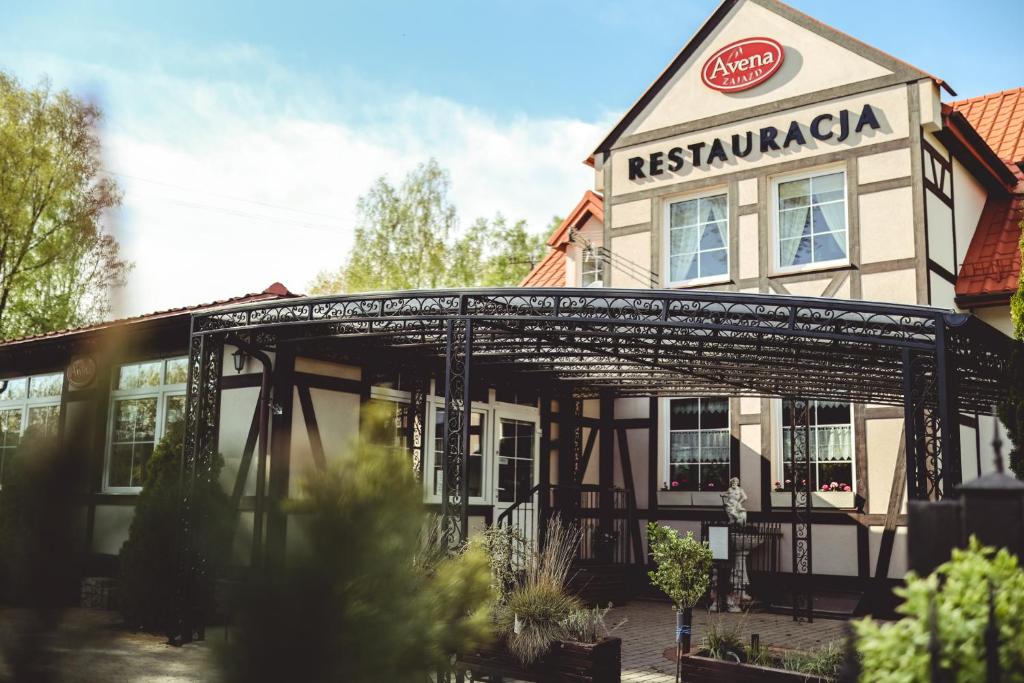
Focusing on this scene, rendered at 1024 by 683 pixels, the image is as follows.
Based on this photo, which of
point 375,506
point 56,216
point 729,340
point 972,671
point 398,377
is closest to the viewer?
point 56,216

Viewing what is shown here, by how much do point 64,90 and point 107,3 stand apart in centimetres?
22

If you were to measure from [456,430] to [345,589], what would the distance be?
5.80 m

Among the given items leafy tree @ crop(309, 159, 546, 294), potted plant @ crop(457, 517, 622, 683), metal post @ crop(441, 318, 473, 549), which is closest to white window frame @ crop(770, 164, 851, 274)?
metal post @ crop(441, 318, 473, 549)

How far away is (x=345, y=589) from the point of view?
4.92ft

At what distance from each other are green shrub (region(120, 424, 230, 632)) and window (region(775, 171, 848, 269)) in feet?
35.8

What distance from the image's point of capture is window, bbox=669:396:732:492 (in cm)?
1243

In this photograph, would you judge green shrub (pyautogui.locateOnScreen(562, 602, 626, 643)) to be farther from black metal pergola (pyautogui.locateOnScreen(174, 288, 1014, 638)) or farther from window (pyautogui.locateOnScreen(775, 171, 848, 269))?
window (pyautogui.locateOnScreen(775, 171, 848, 269))

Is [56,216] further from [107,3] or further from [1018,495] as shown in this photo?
[1018,495]

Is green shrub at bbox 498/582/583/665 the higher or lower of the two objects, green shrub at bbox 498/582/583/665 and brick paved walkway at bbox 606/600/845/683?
the higher

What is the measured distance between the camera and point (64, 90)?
1.11 m

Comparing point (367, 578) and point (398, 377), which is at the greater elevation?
point (398, 377)

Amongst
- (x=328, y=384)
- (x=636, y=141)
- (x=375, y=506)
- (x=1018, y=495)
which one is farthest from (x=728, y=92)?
(x=375, y=506)

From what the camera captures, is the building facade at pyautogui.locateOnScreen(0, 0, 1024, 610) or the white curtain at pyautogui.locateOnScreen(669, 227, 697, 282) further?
the white curtain at pyautogui.locateOnScreen(669, 227, 697, 282)

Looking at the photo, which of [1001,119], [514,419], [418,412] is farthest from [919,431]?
[1001,119]
